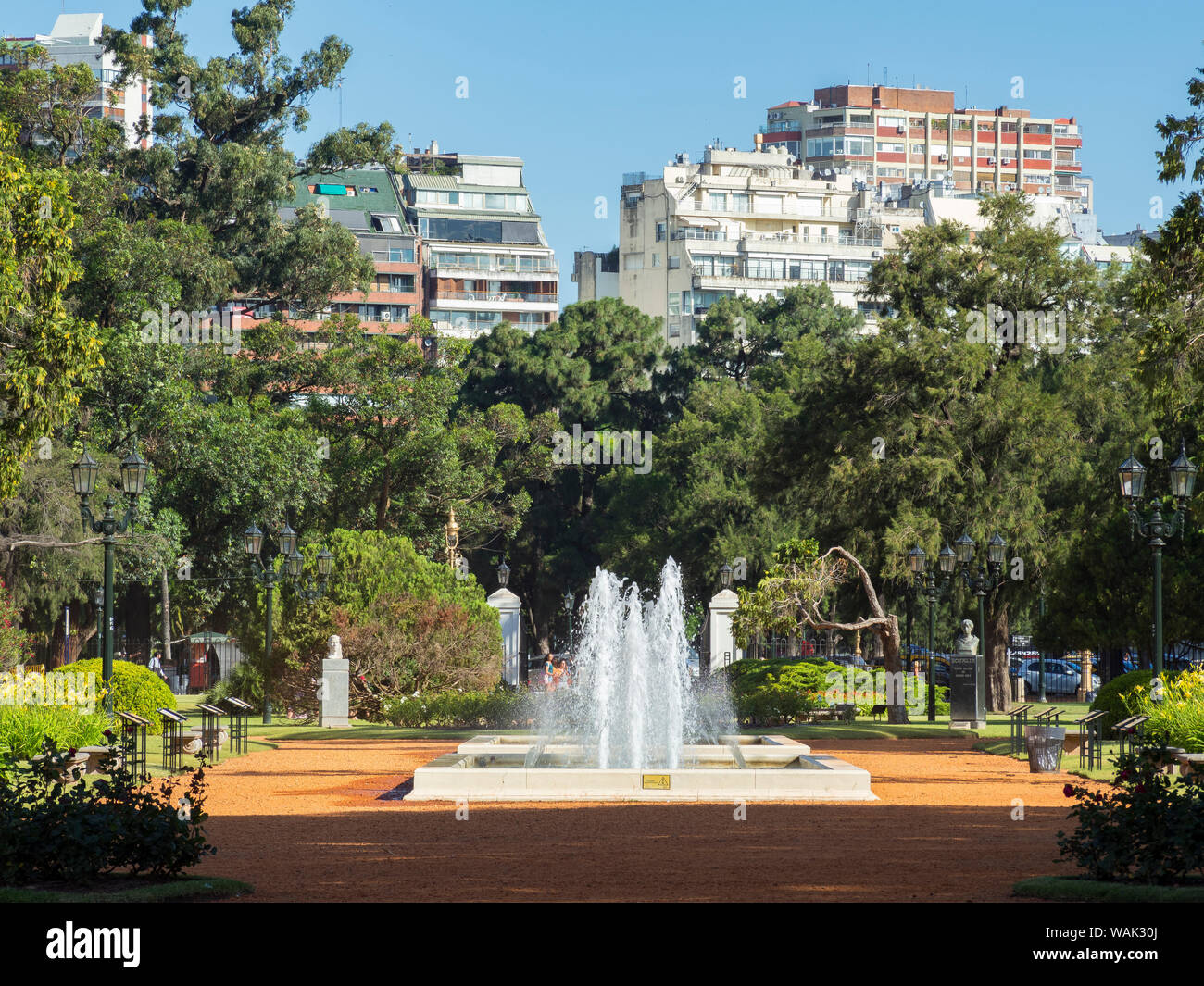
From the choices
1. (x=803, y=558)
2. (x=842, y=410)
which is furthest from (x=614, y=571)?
(x=803, y=558)

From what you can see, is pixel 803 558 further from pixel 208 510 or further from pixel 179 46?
pixel 179 46

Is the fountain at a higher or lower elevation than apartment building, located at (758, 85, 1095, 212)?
lower

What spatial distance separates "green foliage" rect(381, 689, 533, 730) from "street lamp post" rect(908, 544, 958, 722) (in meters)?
8.35

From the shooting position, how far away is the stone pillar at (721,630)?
43812mm

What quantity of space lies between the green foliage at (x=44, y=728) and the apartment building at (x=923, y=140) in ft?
A: 447

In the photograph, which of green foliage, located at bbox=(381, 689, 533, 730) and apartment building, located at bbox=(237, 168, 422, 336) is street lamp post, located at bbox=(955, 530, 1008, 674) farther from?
apartment building, located at bbox=(237, 168, 422, 336)

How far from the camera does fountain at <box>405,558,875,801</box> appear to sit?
61.9 ft

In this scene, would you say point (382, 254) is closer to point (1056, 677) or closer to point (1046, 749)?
point (1056, 677)

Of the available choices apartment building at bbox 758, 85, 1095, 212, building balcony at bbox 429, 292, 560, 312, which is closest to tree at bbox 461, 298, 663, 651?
building balcony at bbox 429, 292, 560, 312

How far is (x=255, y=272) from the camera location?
178ft

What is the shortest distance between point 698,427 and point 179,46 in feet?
81.0

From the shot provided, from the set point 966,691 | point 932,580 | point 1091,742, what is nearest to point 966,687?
point 966,691

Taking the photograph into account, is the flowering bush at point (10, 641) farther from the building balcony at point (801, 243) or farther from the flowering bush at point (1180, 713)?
the building balcony at point (801, 243)

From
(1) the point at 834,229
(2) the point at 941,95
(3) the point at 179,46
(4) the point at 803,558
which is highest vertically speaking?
(2) the point at 941,95
